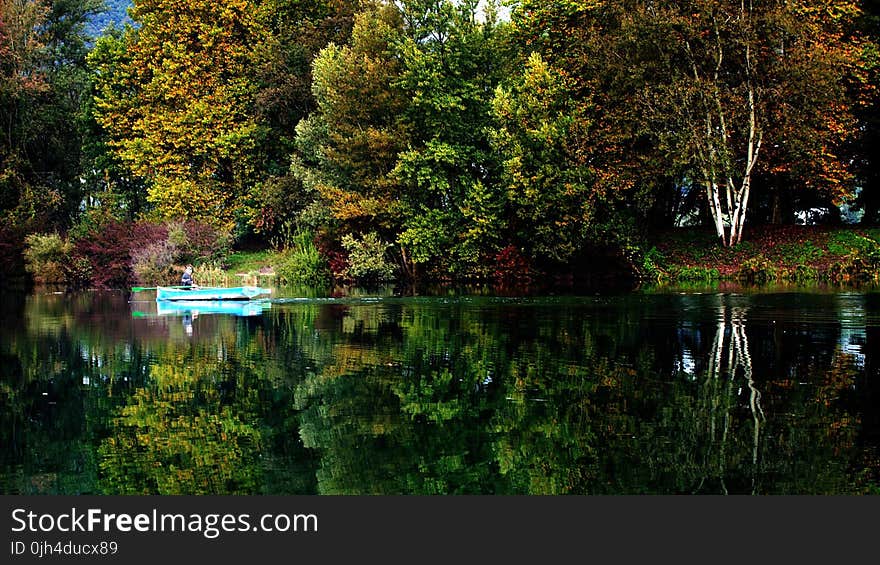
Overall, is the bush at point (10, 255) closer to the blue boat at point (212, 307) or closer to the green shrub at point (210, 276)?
the green shrub at point (210, 276)

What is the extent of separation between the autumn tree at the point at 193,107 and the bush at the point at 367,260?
12203 mm

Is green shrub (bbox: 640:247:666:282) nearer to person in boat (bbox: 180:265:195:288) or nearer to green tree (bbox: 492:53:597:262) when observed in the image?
green tree (bbox: 492:53:597:262)

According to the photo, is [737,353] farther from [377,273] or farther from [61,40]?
[61,40]

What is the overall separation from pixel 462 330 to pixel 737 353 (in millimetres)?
6908

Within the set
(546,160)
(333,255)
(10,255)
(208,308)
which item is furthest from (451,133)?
(10,255)

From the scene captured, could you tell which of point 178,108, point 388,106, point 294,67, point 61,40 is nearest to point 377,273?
point 388,106

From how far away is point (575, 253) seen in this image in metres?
43.3

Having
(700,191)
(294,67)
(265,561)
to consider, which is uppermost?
(294,67)

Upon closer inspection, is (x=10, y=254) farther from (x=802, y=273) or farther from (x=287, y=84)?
(x=802, y=273)

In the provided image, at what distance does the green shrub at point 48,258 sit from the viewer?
5003 centimetres

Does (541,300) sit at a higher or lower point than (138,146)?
lower

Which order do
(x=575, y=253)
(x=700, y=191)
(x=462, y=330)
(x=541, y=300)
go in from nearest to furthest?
(x=462, y=330) < (x=541, y=300) < (x=575, y=253) < (x=700, y=191)

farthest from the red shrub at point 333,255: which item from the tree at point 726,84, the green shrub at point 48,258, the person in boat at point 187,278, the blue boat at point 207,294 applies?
the green shrub at point 48,258

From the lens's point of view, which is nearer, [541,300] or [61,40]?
[541,300]
